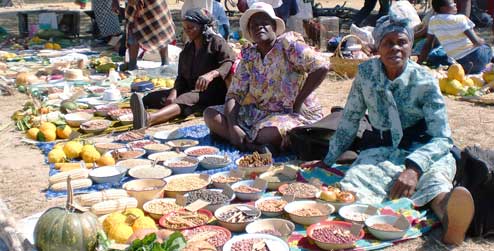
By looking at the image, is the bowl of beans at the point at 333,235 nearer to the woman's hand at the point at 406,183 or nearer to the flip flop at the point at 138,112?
the woman's hand at the point at 406,183

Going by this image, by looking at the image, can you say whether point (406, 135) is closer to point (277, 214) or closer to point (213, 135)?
point (277, 214)

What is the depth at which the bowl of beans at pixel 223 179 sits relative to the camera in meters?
4.29

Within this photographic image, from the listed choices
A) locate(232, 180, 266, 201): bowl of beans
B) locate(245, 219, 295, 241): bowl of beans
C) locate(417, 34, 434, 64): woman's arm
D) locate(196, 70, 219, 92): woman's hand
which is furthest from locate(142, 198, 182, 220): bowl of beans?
locate(417, 34, 434, 64): woman's arm

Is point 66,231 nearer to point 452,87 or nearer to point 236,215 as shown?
point 236,215

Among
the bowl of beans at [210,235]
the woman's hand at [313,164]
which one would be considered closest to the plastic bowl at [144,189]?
the bowl of beans at [210,235]

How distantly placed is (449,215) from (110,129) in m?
3.74

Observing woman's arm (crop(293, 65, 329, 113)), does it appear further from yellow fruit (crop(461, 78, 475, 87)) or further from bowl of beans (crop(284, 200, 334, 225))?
yellow fruit (crop(461, 78, 475, 87))

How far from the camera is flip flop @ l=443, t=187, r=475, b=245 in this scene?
323 cm

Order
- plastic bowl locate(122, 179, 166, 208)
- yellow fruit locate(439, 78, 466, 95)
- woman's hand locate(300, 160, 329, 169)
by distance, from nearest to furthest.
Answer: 1. plastic bowl locate(122, 179, 166, 208)
2. woman's hand locate(300, 160, 329, 169)
3. yellow fruit locate(439, 78, 466, 95)

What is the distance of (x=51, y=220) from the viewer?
317 cm

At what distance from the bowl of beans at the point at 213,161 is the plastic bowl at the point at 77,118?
1.87 metres

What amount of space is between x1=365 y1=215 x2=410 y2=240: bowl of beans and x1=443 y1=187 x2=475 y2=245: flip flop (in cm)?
22

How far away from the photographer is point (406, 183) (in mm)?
3773

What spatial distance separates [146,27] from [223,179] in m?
5.20
